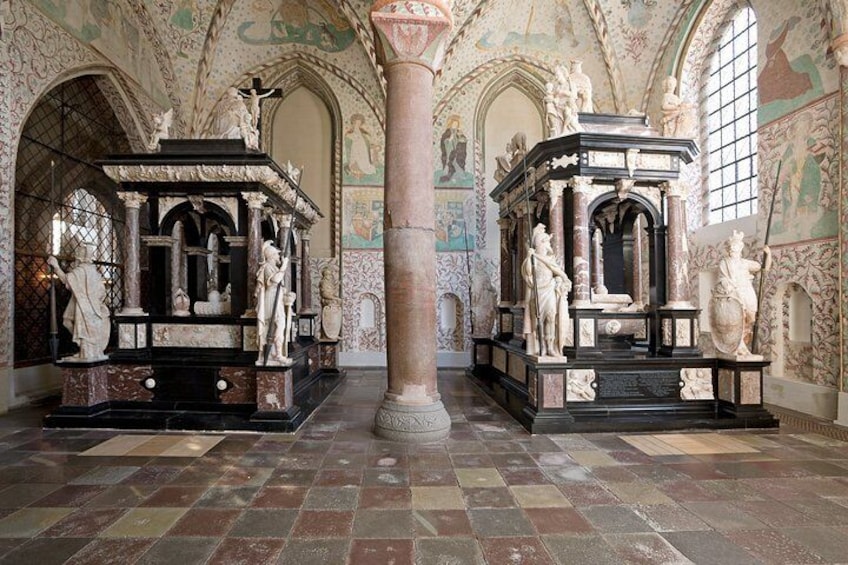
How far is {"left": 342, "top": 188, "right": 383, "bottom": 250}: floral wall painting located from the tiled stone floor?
715 cm

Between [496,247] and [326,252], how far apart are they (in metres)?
4.53

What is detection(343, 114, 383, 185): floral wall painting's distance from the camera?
489 inches

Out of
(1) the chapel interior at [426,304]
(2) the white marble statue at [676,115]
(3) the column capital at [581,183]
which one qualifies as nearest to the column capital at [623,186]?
(1) the chapel interior at [426,304]

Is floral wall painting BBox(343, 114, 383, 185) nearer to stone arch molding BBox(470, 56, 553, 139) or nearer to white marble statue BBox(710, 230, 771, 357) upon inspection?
stone arch molding BBox(470, 56, 553, 139)

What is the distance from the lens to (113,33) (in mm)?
9406

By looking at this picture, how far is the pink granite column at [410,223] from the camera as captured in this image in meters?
5.50

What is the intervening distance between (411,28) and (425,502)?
16.9ft

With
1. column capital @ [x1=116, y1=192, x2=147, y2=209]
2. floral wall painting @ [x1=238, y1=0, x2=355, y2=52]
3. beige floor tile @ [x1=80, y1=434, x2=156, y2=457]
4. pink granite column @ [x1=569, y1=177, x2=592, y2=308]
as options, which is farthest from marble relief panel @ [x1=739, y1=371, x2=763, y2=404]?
floral wall painting @ [x1=238, y1=0, x2=355, y2=52]

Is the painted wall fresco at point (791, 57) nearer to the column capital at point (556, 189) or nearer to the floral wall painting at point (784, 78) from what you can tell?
the floral wall painting at point (784, 78)

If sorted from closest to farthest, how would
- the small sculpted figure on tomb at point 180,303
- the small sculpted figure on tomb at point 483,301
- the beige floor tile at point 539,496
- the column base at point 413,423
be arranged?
the beige floor tile at point 539,496
the column base at point 413,423
the small sculpted figure on tomb at point 180,303
the small sculpted figure on tomb at point 483,301

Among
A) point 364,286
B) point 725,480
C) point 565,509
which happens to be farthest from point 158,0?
point 725,480

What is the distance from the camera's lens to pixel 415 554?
3.06m

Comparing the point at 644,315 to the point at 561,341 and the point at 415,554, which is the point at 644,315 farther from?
the point at 415,554

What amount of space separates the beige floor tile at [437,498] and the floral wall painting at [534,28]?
37.5 feet
